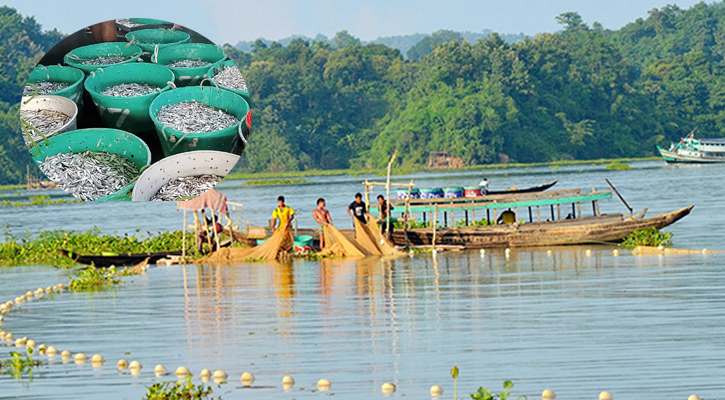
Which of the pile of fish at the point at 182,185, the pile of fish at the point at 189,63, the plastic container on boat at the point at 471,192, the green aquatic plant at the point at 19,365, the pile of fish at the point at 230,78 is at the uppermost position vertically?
the pile of fish at the point at 189,63

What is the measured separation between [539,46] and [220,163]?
2880 inches

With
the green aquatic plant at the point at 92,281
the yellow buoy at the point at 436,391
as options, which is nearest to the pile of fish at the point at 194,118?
the yellow buoy at the point at 436,391

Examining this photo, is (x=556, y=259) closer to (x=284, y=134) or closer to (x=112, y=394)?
(x=112, y=394)

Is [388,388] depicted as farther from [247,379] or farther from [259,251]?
[259,251]

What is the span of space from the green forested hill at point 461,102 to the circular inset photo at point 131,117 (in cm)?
6093

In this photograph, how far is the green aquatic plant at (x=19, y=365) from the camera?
10.7 metres

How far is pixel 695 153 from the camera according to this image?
67750 millimetres

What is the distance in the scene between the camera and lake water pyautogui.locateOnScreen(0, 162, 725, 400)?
32.1 feet

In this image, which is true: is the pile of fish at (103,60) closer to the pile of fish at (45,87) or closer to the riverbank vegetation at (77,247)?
the pile of fish at (45,87)

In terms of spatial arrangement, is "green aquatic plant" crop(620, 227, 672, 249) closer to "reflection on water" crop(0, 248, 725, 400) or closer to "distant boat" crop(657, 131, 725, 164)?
"reflection on water" crop(0, 248, 725, 400)

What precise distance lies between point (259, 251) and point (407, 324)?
27.1 ft

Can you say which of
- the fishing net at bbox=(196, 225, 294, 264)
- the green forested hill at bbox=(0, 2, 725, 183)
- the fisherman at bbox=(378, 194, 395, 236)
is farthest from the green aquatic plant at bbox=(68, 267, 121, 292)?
the green forested hill at bbox=(0, 2, 725, 183)

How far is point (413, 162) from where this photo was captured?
7456 centimetres

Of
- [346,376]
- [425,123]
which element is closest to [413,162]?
[425,123]
